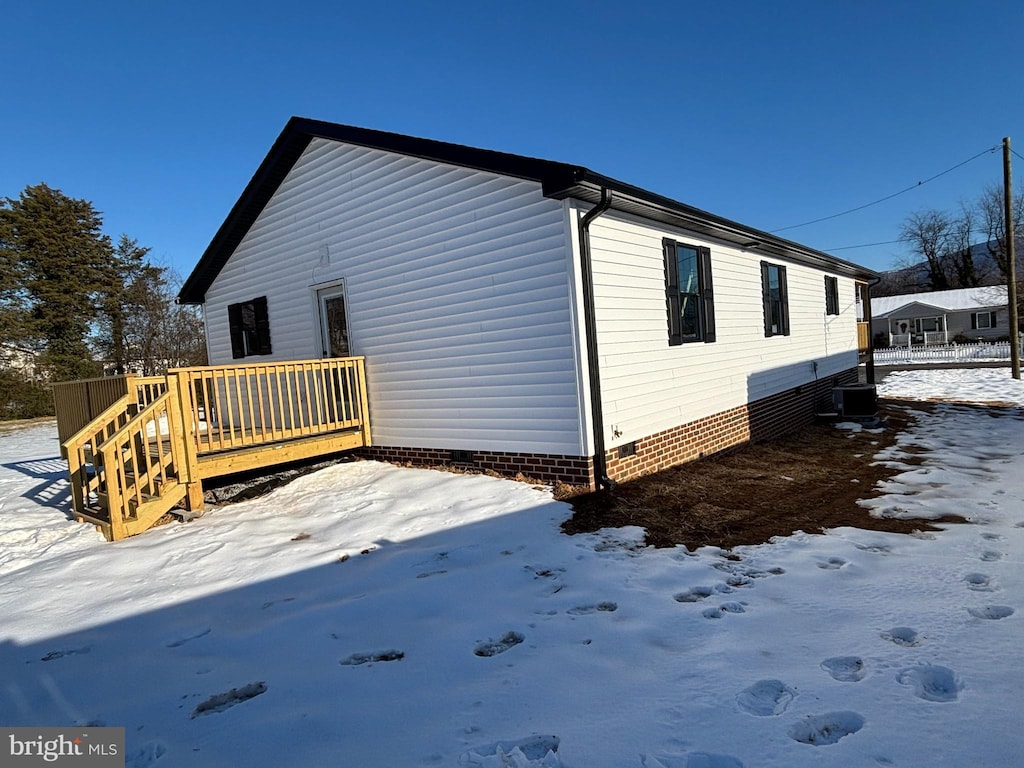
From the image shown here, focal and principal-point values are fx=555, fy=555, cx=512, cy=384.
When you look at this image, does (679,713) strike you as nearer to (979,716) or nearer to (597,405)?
(979,716)

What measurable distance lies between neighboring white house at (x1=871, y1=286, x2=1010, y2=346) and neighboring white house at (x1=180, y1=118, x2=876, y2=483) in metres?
37.5

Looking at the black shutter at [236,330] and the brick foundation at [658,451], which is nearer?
the brick foundation at [658,451]

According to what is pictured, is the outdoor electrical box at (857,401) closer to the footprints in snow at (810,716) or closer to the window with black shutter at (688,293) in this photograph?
Answer: the window with black shutter at (688,293)

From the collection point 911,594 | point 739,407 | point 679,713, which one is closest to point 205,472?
point 679,713

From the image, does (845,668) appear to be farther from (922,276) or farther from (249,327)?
(922,276)

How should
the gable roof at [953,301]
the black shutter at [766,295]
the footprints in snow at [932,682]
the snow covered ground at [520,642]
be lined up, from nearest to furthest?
the snow covered ground at [520,642], the footprints in snow at [932,682], the black shutter at [766,295], the gable roof at [953,301]

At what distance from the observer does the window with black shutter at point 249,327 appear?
31.7 ft

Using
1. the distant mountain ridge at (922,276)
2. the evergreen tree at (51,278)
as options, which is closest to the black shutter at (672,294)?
the evergreen tree at (51,278)

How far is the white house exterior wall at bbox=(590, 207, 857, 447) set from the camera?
6.16 meters

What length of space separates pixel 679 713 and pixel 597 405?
3.80 meters

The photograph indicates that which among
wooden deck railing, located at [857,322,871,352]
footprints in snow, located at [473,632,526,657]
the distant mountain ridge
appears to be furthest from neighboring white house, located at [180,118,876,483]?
the distant mountain ridge

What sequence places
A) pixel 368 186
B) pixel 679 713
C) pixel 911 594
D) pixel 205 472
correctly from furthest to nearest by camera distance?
pixel 368 186 → pixel 205 472 → pixel 911 594 → pixel 679 713

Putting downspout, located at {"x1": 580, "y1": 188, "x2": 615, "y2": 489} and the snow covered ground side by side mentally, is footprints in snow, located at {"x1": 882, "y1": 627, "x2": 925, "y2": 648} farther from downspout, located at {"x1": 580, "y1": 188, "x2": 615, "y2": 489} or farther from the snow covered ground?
downspout, located at {"x1": 580, "y1": 188, "x2": 615, "y2": 489}

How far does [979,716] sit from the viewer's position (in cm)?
204
